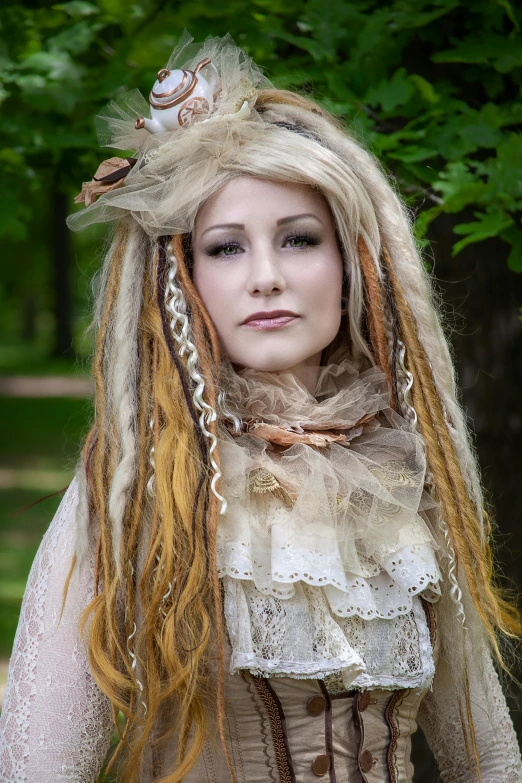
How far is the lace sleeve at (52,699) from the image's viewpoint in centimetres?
181

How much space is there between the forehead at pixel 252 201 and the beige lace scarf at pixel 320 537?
1.15ft

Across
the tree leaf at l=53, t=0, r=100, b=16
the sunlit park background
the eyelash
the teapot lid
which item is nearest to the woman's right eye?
the eyelash

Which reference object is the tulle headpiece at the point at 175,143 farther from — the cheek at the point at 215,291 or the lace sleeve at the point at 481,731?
the lace sleeve at the point at 481,731

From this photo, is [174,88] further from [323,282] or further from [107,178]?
[323,282]

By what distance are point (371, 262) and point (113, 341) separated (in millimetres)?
634

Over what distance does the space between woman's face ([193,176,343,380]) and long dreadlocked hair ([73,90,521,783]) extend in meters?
0.04

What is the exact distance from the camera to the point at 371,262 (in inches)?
87.4

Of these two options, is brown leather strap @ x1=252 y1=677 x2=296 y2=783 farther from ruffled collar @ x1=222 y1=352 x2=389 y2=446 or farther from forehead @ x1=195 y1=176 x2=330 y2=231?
forehead @ x1=195 y1=176 x2=330 y2=231

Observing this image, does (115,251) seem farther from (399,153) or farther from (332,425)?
(399,153)

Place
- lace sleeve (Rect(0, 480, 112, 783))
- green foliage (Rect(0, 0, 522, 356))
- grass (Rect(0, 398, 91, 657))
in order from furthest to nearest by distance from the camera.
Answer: grass (Rect(0, 398, 91, 657)) < green foliage (Rect(0, 0, 522, 356)) < lace sleeve (Rect(0, 480, 112, 783))

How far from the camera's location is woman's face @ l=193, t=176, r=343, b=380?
204 cm

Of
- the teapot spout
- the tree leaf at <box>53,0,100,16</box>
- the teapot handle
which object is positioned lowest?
the teapot spout

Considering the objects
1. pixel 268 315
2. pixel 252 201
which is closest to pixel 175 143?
pixel 252 201

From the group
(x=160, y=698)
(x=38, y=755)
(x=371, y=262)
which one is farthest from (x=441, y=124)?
(x=38, y=755)
